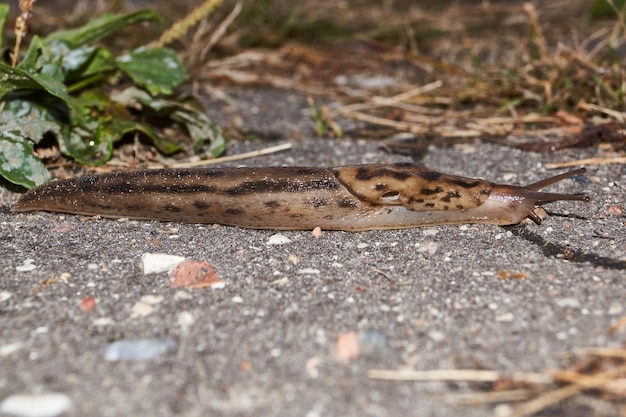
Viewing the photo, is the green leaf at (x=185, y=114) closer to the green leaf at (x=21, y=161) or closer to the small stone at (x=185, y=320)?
the green leaf at (x=21, y=161)

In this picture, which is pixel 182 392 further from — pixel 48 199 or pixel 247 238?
pixel 48 199

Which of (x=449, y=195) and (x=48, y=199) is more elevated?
(x=449, y=195)

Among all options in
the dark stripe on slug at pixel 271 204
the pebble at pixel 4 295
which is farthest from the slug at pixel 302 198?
the pebble at pixel 4 295

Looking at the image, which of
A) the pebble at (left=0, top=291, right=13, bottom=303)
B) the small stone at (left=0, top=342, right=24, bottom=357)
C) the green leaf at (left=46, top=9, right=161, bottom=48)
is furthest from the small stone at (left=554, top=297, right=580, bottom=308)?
the green leaf at (left=46, top=9, right=161, bottom=48)

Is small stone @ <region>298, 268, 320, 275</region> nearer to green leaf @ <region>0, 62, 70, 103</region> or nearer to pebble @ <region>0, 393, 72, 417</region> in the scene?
pebble @ <region>0, 393, 72, 417</region>

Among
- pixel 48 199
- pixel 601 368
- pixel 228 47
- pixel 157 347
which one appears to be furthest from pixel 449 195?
pixel 228 47

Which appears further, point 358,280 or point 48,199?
point 48,199

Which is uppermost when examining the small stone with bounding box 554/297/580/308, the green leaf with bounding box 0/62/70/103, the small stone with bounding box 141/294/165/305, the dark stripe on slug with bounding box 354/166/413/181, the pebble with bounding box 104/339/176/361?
the green leaf with bounding box 0/62/70/103

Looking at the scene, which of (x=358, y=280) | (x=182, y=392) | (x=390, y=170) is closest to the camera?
(x=182, y=392)
